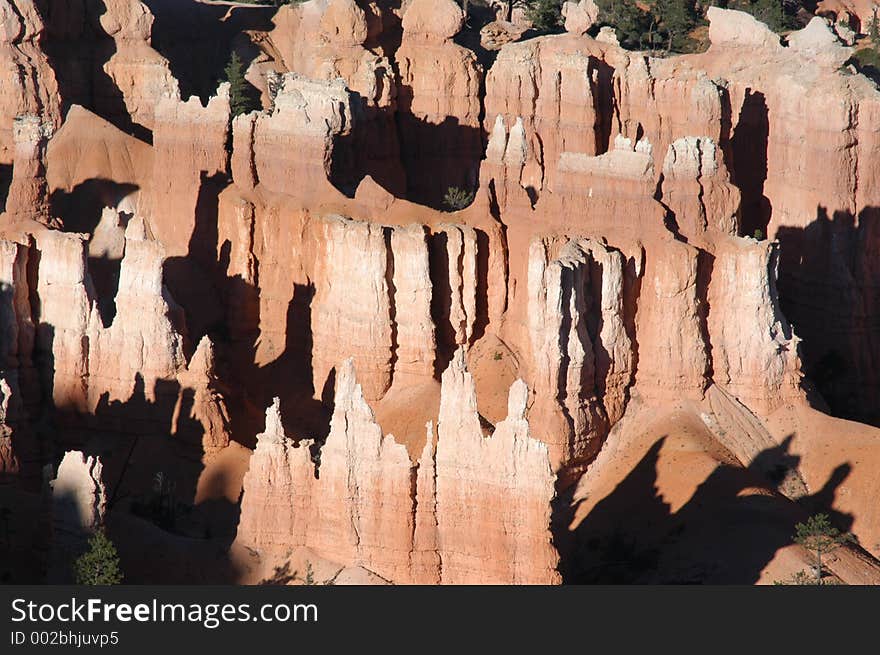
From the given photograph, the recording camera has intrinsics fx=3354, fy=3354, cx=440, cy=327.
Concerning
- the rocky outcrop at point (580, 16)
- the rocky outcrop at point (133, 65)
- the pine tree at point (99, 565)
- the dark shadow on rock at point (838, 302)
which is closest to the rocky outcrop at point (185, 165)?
the rocky outcrop at point (133, 65)

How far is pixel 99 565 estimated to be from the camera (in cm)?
6712

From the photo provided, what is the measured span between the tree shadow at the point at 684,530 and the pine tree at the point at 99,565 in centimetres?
1072

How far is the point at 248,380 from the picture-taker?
274 feet

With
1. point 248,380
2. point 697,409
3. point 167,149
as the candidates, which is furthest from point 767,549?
point 167,149

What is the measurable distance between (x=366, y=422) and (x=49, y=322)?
42.8 feet

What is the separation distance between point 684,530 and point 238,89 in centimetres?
2826

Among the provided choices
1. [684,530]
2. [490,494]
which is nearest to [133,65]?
[684,530]

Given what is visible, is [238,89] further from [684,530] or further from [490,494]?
[490,494]

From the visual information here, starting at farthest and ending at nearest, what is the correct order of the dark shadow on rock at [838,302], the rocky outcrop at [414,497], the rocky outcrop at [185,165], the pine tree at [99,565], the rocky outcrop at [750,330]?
the dark shadow on rock at [838,302], the rocky outcrop at [185,165], the rocky outcrop at [750,330], the rocky outcrop at [414,497], the pine tree at [99,565]

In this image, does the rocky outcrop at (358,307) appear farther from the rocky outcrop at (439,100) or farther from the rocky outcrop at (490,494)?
the rocky outcrop at (439,100)

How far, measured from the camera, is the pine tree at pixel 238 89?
319 feet

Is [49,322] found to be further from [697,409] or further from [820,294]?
[820,294]

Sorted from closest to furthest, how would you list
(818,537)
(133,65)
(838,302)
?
1. (818,537)
2. (838,302)
3. (133,65)

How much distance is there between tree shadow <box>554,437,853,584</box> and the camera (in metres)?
73.3
